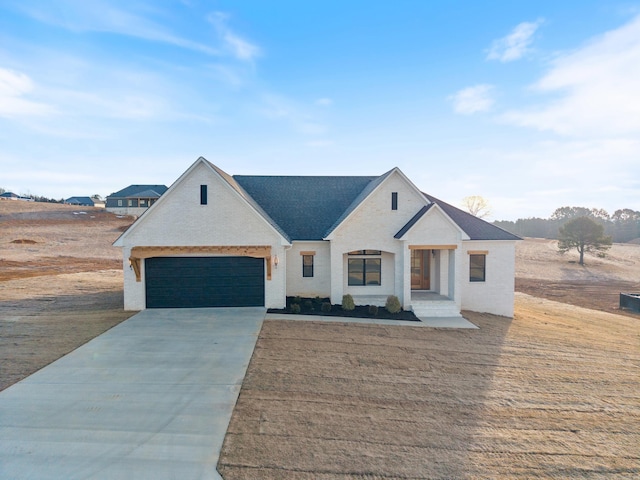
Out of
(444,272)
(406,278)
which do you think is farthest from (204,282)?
(444,272)

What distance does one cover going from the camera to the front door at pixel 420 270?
1848cm

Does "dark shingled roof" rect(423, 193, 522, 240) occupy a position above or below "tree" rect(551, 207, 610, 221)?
below

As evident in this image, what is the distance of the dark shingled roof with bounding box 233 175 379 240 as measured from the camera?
18016 millimetres

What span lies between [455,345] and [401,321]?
2951mm

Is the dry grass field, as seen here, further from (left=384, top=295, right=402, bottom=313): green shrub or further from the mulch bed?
(left=384, top=295, right=402, bottom=313): green shrub

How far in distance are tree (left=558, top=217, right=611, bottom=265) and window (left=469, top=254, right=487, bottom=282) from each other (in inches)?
1356

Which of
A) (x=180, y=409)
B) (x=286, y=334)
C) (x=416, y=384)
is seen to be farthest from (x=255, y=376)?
(x=416, y=384)

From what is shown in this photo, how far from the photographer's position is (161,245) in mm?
14758

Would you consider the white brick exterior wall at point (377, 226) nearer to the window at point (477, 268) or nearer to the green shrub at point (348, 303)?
the green shrub at point (348, 303)

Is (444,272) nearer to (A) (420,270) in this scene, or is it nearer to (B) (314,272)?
(A) (420,270)

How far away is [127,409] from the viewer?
702cm

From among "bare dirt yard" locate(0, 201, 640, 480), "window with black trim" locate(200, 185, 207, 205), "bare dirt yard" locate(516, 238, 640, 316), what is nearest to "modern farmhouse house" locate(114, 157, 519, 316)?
"window with black trim" locate(200, 185, 207, 205)

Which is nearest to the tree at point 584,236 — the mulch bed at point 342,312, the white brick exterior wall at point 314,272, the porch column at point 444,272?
the porch column at point 444,272

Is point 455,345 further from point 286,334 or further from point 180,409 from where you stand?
point 180,409
